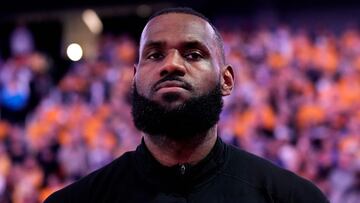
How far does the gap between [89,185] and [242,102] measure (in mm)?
6575

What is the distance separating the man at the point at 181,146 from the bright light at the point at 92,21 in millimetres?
14015

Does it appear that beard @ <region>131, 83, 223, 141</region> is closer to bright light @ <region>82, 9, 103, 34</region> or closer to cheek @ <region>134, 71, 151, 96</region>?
cheek @ <region>134, 71, 151, 96</region>

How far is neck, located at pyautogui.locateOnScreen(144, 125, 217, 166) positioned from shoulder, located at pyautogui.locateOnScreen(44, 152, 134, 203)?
106mm

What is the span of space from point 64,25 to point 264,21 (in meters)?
4.76

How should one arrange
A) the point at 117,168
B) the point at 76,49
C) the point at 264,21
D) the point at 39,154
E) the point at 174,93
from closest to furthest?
1. the point at 174,93
2. the point at 117,168
3. the point at 39,154
4. the point at 264,21
5. the point at 76,49

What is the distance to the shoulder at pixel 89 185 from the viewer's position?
1.97m

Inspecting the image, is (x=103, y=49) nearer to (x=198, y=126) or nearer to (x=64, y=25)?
(x=64, y=25)

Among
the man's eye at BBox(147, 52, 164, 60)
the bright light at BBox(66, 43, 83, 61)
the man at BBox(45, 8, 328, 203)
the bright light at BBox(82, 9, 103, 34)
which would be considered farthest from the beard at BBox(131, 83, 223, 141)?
the bright light at BBox(82, 9, 103, 34)

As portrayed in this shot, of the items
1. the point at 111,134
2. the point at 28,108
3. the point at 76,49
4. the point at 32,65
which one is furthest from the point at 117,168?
the point at 76,49

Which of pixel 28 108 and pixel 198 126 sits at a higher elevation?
pixel 198 126

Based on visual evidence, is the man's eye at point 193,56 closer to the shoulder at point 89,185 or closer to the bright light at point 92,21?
the shoulder at point 89,185

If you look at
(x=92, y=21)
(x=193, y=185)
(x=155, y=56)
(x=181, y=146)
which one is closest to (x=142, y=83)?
(x=155, y=56)

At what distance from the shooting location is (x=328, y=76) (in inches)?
348

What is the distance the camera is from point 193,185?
1969mm
